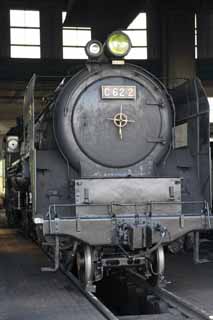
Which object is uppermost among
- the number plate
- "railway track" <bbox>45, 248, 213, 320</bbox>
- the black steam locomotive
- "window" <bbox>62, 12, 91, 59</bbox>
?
"window" <bbox>62, 12, 91, 59</bbox>

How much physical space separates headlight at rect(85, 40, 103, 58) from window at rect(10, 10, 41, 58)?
9.78 m

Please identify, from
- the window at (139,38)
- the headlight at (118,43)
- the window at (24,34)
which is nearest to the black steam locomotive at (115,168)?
the headlight at (118,43)

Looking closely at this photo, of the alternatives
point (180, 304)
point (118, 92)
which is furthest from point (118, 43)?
point (180, 304)

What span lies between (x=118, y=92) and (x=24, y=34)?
10.4m

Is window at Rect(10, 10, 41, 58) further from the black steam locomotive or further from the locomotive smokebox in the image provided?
the locomotive smokebox

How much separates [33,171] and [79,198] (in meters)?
0.64

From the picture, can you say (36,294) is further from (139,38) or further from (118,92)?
(139,38)

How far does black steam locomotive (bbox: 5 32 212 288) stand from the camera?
636 centimetres

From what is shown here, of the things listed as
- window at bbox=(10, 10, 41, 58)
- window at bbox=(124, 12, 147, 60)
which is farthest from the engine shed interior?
window at bbox=(124, 12, 147, 60)

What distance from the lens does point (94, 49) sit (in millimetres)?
6781

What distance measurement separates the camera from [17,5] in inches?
598

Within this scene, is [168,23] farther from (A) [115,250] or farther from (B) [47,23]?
(A) [115,250]

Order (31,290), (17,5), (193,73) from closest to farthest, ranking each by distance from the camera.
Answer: (31,290)
(193,73)
(17,5)

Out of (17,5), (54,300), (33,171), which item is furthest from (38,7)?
(54,300)
